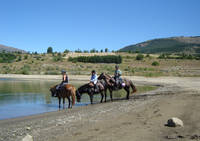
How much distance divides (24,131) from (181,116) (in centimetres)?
587

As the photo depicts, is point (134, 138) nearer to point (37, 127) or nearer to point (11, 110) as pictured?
point (37, 127)

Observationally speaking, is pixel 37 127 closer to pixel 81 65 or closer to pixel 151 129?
pixel 151 129

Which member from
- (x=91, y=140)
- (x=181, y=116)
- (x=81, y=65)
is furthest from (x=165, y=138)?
(x=81, y=65)

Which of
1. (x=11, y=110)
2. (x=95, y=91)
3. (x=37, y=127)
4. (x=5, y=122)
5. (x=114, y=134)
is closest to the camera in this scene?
(x=114, y=134)

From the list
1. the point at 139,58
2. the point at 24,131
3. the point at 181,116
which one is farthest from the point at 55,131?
the point at 139,58

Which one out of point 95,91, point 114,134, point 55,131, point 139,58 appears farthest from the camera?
point 139,58

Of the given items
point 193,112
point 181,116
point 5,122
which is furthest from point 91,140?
point 5,122

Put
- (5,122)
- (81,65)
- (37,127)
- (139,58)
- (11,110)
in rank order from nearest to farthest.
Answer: (37,127), (5,122), (11,110), (81,65), (139,58)

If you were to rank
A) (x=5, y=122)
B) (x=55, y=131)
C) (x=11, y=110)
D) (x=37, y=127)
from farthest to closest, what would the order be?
1. (x=11, y=110)
2. (x=5, y=122)
3. (x=37, y=127)
4. (x=55, y=131)

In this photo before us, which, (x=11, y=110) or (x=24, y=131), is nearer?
(x=24, y=131)

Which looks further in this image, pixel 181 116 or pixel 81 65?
pixel 81 65

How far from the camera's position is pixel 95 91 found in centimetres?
1842

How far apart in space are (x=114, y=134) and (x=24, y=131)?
344 centimetres

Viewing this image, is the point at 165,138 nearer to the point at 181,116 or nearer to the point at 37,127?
the point at 181,116
